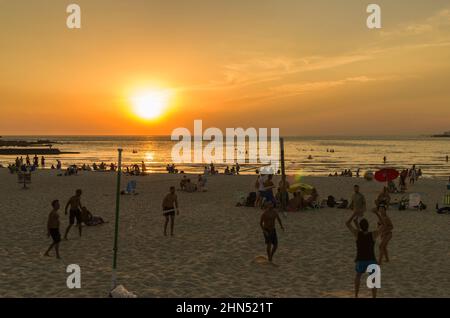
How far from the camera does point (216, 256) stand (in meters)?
10.5

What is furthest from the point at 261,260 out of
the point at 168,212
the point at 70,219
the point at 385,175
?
the point at 385,175

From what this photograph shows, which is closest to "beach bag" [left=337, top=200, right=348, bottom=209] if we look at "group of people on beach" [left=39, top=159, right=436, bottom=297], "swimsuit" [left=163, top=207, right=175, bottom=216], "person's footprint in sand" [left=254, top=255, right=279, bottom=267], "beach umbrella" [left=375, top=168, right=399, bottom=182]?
"group of people on beach" [left=39, top=159, right=436, bottom=297]

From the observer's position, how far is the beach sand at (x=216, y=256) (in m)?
8.03

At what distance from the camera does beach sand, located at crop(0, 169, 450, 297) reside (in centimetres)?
803

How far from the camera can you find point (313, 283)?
840cm

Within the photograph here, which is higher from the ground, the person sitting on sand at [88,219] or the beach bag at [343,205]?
the beach bag at [343,205]

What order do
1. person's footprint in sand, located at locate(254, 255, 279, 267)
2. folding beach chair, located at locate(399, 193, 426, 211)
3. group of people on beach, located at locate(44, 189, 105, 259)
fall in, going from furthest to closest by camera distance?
folding beach chair, located at locate(399, 193, 426, 211) → group of people on beach, located at locate(44, 189, 105, 259) → person's footprint in sand, located at locate(254, 255, 279, 267)

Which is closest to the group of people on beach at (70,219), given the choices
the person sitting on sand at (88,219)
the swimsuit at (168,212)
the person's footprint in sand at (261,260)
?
the person sitting on sand at (88,219)

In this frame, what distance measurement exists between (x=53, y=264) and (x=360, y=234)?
7.02 meters

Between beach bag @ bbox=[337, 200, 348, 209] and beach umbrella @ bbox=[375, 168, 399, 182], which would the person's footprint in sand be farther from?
beach bag @ bbox=[337, 200, 348, 209]

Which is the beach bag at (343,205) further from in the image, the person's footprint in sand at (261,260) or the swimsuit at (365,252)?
the swimsuit at (365,252)

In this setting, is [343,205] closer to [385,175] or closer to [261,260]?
[385,175]

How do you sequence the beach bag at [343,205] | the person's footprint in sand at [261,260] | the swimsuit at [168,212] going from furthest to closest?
the beach bag at [343,205] → the swimsuit at [168,212] → the person's footprint in sand at [261,260]
